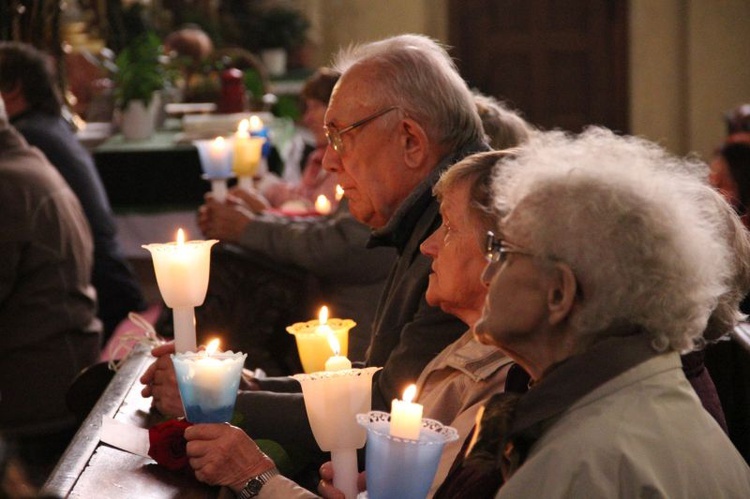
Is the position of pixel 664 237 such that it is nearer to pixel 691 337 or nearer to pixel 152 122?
pixel 691 337

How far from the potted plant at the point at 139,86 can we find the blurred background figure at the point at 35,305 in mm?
2637

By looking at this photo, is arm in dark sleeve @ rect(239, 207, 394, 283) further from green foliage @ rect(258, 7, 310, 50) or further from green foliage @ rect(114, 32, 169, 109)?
green foliage @ rect(258, 7, 310, 50)

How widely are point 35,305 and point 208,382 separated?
216 centimetres

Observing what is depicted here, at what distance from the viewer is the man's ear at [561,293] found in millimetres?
1671

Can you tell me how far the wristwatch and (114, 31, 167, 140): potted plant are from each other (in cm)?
489

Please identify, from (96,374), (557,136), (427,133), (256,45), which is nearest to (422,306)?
(427,133)

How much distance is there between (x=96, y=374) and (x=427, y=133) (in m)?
1.12

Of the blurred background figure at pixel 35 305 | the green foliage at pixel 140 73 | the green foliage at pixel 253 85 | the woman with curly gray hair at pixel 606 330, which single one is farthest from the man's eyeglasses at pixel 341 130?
the green foliage at pixel 253 85

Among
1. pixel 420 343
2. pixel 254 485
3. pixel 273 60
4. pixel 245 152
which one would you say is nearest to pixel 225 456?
pixel 254 485

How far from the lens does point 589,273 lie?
1664 millimetres

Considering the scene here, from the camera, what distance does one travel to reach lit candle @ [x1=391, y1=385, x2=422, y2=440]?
1.76 metres

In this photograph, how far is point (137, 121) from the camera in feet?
22.5

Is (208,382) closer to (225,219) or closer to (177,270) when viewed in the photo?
(177,270)

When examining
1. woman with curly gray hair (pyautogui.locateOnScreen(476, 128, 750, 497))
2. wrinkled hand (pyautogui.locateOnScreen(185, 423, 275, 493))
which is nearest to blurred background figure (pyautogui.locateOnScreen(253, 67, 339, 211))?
wrinkled hand (pyautogui.locateOnScreen(185, 423, 275, 493))
